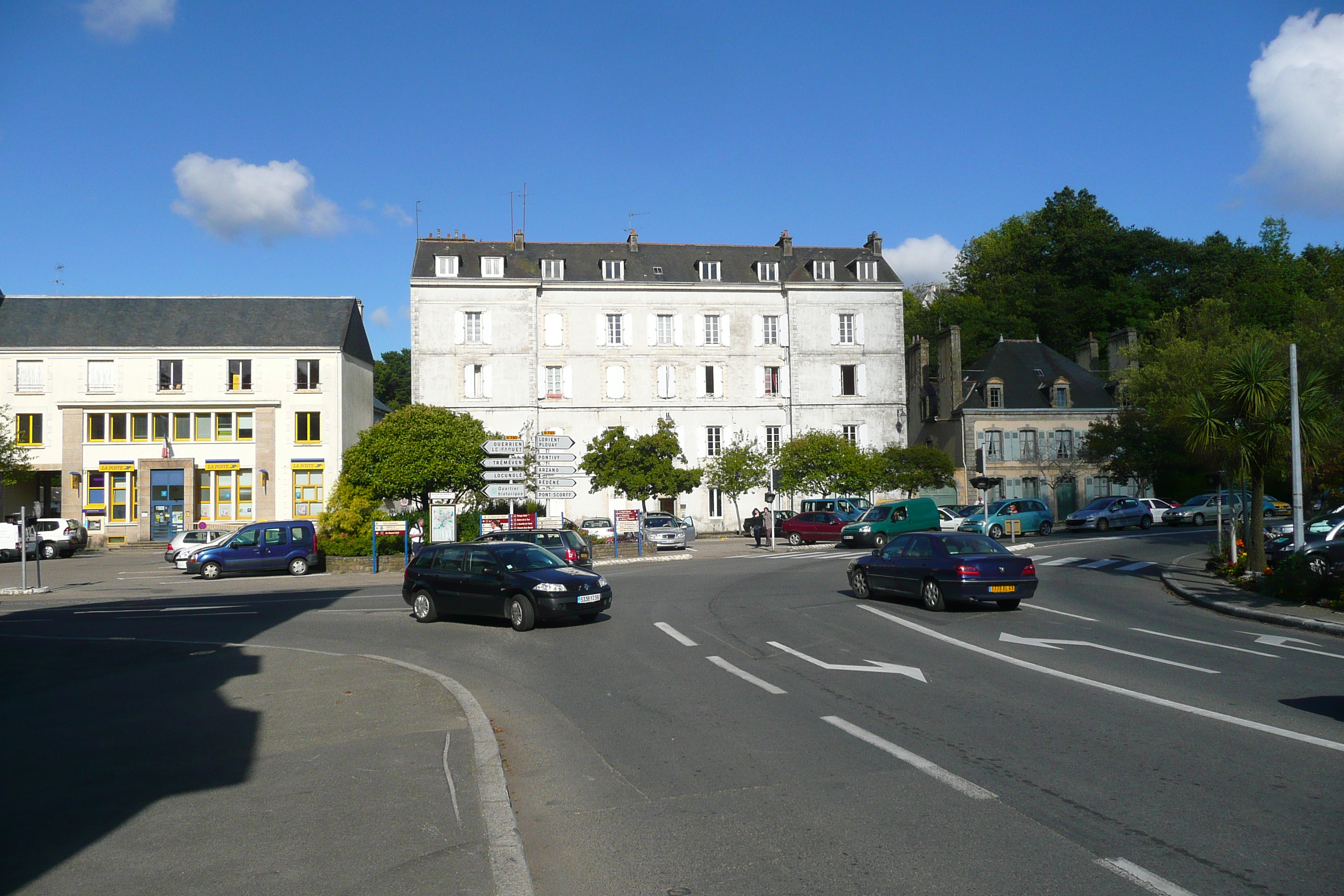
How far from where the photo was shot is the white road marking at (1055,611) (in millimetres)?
16703

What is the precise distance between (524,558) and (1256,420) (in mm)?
16037

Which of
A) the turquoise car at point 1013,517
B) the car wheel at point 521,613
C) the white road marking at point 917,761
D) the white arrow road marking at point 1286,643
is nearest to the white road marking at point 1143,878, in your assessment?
the white road marking at point 917,761

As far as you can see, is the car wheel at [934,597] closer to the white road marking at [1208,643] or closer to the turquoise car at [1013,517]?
the white road marking at [1208,643]

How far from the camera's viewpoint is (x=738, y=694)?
33.7 feet

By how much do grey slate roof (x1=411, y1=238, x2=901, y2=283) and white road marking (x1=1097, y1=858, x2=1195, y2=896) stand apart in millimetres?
52688

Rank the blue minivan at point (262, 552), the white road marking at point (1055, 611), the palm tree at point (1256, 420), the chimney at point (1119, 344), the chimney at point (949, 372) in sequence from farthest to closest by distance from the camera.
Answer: the chimney at point (1119, 344) < the chimney at point (949, 372) < the blue minivan at point (262, 552) < the palm tree at point (1256, 420) < the white road marking at point (1055, 611)

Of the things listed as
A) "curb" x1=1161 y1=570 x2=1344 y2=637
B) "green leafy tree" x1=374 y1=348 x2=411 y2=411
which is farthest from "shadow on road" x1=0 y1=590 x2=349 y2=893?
"green leafy tree" x1=374 y1=348 x2=411 y2=411

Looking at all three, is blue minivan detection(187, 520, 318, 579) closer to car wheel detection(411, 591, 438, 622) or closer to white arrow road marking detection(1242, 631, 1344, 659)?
car wheel detection(411, 591, 438, 622)

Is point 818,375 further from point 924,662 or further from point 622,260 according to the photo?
point 924,662

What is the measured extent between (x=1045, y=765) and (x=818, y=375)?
51.2 meters

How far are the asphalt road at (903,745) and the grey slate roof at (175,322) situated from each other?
3903 centimetres

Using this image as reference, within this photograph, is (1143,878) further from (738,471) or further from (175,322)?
(175,322)

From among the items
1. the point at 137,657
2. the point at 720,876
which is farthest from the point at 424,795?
the point at 137,657

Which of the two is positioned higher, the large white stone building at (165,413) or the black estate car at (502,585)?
the large white stone building at (165,413)
